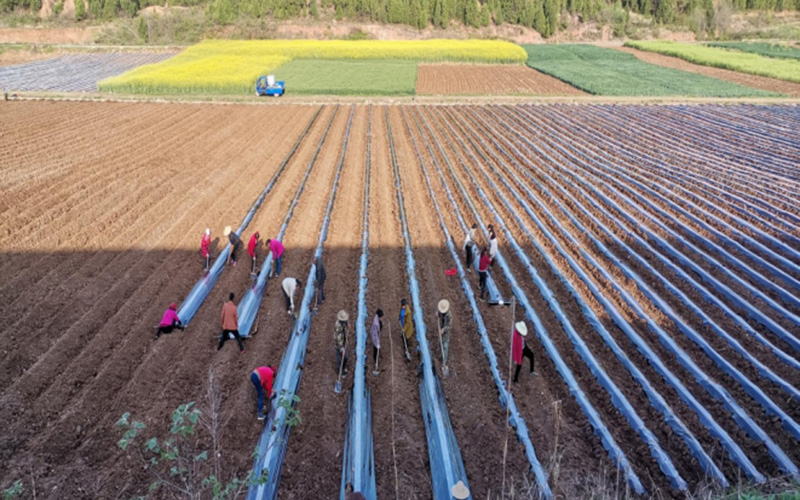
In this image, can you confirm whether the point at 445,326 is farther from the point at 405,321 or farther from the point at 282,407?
the point at 282,407

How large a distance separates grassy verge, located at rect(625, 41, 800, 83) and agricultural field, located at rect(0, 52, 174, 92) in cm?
5889

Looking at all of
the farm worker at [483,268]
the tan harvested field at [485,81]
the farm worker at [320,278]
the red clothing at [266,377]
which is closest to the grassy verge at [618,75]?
the tan harvested field at [485,81]

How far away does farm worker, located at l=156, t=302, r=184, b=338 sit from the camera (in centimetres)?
937

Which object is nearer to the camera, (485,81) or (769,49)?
(485,81)

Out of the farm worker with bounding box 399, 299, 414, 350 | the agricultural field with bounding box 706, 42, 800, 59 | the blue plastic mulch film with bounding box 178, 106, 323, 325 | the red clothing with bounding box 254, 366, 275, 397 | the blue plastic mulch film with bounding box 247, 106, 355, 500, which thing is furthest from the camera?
the agricultural field with bounding box 706, 42, 800, 59

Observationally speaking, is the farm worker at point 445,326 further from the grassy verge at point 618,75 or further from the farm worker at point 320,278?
the grassy verge at point 618,75

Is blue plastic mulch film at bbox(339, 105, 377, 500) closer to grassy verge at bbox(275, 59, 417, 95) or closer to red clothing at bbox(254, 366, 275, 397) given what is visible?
red clothing at bbox(254, 366, 275, 397)

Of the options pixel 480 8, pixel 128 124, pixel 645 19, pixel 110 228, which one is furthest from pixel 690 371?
pixel 645 19

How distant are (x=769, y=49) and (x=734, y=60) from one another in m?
14.3

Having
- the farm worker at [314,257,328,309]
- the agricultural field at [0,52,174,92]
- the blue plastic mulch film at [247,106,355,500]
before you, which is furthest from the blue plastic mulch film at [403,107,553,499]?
the agricultural field at [0,52,174,92]

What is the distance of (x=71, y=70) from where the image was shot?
49781 mm

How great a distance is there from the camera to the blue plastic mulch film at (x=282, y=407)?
238 inches

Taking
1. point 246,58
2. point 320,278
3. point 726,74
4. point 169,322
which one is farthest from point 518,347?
point 726,74

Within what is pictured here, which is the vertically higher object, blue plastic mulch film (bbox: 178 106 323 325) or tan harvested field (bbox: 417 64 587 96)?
tan harvested field (bbox: 417 64 587 96)
